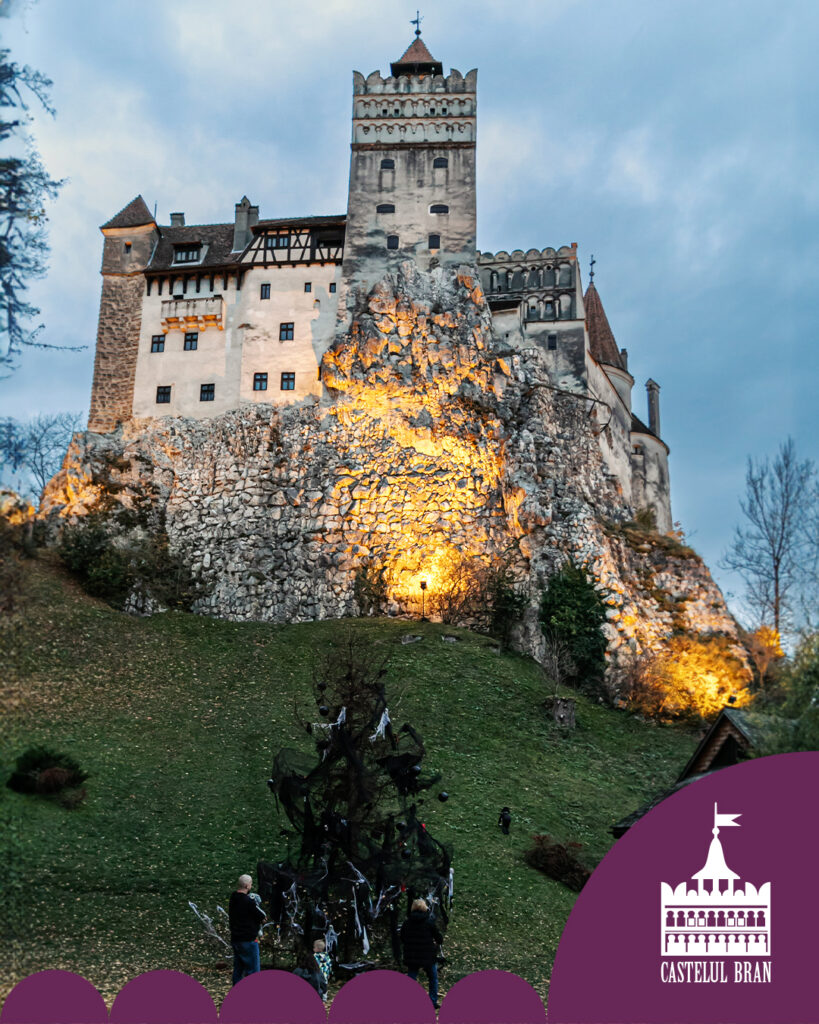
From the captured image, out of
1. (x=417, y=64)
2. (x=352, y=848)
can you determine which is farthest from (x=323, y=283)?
(x=352, y=848)

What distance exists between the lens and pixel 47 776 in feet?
78.9

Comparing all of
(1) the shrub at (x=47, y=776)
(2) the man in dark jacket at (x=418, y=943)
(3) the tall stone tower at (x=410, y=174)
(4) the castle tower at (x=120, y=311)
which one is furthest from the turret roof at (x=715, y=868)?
(4) the castle tower at (x=120, y=311)

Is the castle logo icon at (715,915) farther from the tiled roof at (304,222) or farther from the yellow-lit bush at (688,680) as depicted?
the tiled roof at (304,222)

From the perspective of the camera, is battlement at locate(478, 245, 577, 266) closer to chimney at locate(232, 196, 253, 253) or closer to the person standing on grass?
chimney at locate(232, 196, 253, 253)

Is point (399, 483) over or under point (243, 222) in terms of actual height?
under

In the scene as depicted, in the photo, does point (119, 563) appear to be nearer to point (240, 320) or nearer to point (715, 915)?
point (240, 320)

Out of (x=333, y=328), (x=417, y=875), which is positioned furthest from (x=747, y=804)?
(x=333, y=328)

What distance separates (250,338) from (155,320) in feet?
16.2

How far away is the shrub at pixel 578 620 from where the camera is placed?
3925 centimetres

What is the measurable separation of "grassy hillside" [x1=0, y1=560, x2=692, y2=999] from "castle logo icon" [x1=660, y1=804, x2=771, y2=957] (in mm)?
5093

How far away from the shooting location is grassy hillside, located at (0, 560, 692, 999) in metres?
18.0

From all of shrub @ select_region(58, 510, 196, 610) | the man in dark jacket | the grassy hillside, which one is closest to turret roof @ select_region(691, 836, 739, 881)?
the man in dark jacket

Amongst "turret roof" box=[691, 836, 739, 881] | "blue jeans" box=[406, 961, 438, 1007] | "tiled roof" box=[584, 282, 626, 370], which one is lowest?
"blue jeans" box=[406, 961, 438, 1007]

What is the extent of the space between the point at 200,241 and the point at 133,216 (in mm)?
3937
